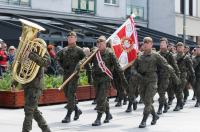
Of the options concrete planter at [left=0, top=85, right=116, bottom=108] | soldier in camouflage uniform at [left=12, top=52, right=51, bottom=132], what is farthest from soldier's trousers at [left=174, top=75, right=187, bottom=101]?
soldier in camouflage uniform at [left=12, top=52, right=51, bottom=132]

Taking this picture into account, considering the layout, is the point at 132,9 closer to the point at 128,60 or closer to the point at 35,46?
the point at 128,60

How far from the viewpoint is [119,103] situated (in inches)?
617

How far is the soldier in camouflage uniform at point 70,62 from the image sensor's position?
1168cm

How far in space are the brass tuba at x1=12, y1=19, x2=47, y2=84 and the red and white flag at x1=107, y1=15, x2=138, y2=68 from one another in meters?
5.26

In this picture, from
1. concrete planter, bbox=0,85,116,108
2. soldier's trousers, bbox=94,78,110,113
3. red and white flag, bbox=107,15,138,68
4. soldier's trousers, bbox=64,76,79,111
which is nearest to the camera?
soldier's trousers, bbox=94,78,110,113

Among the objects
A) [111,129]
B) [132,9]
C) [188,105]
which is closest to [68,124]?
[111,129]

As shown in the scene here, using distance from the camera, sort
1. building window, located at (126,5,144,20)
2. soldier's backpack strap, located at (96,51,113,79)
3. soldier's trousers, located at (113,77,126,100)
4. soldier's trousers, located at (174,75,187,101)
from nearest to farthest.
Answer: soldier's backpack strap, located at (96,51,113,79) → soldier's trousers, located at (174,75,187,101) → soldier's trousers, located at (113,77,126,100) → building window, located at (126,5,144,20)

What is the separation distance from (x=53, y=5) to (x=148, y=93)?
1820 centimetres

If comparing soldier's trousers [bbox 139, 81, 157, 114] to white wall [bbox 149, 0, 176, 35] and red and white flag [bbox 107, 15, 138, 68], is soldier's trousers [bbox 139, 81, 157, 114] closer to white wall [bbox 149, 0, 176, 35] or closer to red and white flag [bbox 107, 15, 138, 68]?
red and white flag [bbox 107, 15, 138, 68]

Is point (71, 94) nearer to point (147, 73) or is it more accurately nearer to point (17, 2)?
point (147, 73)

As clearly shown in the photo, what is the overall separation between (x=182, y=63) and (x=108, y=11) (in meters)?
18.6

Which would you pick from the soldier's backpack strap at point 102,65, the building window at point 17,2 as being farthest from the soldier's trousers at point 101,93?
the building window at point 17,2

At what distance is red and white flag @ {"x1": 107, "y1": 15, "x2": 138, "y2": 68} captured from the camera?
14.1m

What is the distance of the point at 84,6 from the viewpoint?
3106cm
